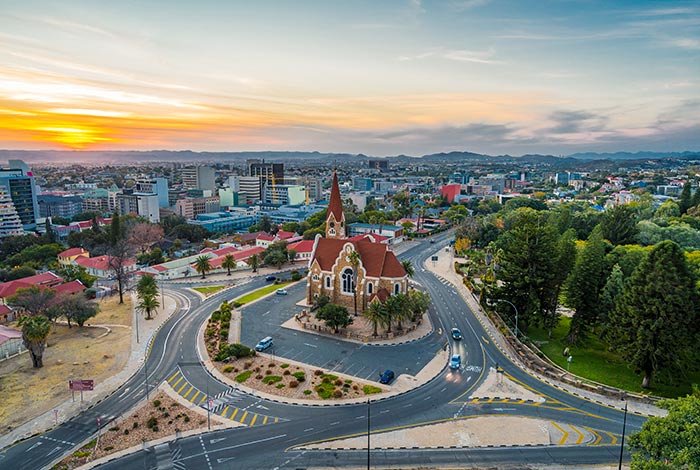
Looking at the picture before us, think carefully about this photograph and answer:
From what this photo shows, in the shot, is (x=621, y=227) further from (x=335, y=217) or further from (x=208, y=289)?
(x=208, y=289)

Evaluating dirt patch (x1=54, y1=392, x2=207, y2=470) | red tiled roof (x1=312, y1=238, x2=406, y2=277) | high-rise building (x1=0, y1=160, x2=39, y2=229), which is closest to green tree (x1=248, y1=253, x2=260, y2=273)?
red tiled roof (x1=312, y1=238, x2=406, y2=277)

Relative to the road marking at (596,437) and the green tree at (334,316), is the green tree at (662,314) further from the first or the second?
the green tree at (334,316)

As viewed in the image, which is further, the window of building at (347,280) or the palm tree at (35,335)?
the window of building at (347,280)

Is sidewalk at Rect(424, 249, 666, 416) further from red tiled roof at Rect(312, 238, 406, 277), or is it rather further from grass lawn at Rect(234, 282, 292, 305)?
grass lawn at Rect(234, 282, 292, 305)

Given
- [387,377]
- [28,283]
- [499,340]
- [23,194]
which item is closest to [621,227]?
[499,340]

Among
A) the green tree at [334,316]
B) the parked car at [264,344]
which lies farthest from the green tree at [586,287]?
the parked car at [264,344]

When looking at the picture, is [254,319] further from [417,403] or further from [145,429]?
[417,403]

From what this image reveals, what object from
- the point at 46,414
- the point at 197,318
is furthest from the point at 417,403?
the point at 197,318
